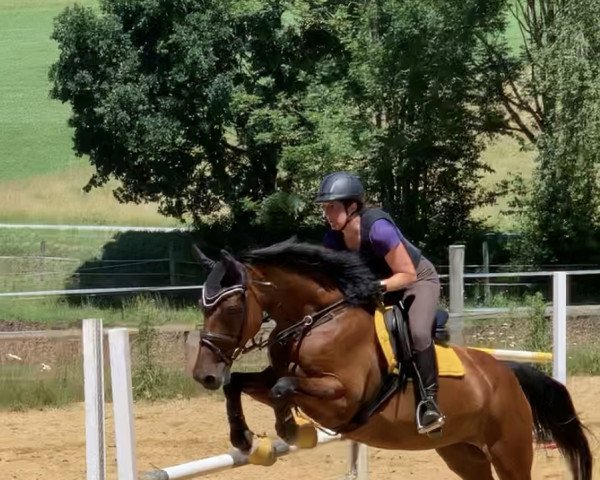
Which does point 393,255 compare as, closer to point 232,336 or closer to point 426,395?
point 426,395

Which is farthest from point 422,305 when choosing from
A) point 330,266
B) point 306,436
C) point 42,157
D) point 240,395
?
point 42,157

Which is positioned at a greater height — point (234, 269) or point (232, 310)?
point (234, 269)

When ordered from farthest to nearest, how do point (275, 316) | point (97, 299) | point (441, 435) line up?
point (97, 299)
point (441, 435)
point (275, 316)

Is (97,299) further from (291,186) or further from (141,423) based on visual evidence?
(141,423)

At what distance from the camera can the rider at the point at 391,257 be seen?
5203 mm

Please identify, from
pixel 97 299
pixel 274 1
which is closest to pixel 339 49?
pixel 274 1

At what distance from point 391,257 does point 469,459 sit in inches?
67.6

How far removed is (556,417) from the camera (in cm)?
654

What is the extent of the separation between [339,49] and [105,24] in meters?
5.00

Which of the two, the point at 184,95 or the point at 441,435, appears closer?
the point at 441,435

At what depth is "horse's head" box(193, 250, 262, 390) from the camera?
469cm

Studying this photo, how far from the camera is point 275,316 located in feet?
17.0

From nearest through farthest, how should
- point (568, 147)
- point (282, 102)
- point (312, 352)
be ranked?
point (312, 352)
point (568, 147)
point (282, 102)

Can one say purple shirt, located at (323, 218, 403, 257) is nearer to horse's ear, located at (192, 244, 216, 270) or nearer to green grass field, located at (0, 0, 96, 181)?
horse's ear, located at (192, 244, 216, 270)
